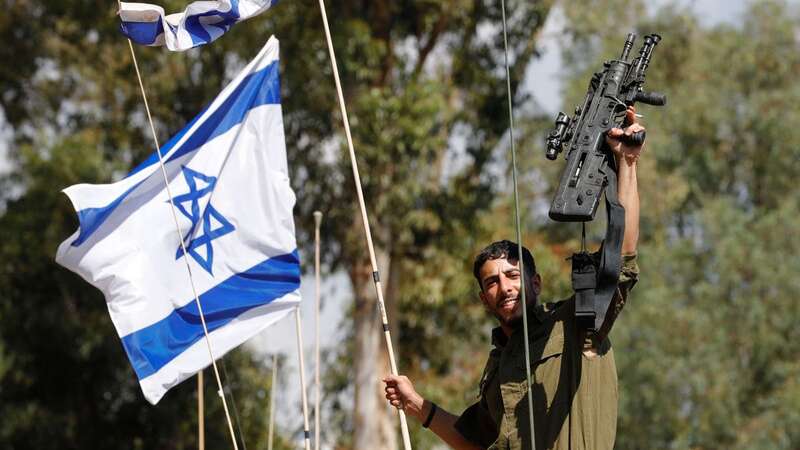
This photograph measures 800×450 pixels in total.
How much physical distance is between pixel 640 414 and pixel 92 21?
10.1 meters

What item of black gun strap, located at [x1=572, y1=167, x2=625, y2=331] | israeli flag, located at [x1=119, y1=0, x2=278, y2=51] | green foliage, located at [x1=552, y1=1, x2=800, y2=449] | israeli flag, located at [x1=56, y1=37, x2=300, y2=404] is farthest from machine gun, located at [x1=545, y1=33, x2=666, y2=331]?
green foliage, located at [x1=552, y1=1, x2=800, y2=449]

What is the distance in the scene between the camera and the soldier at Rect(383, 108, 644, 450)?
419 centimetres

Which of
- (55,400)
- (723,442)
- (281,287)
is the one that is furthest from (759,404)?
(281,287)

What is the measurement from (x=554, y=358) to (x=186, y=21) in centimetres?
292

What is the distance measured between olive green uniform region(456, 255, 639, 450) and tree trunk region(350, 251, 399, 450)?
44.4 feet

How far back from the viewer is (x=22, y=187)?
21.6m

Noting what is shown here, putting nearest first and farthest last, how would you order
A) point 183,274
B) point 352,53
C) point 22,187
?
point 183,274 → point 352,53 → point 22,187

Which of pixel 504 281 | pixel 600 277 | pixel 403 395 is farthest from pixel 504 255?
pixel 403 395

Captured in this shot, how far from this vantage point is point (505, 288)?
449 centimetres

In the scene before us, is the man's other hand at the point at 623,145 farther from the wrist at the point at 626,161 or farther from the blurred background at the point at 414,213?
the blurred background at the point at 414,213

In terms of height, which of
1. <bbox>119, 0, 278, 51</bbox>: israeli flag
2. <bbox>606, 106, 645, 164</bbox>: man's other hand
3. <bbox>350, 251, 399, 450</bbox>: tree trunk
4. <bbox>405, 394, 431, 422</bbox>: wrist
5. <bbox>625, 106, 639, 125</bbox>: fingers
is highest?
<bbox>119, 0, 278, 51</bbox>: israeli flag

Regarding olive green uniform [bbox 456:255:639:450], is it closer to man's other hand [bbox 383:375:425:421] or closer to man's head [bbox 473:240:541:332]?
man's head [bbox 473:240:541:332]

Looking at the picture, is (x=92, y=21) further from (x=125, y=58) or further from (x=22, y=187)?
(x=22, y=187)

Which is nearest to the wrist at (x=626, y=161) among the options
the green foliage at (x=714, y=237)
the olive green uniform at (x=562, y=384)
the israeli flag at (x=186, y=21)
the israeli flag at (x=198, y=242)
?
the olive green uniform at (x=562, y=384)
